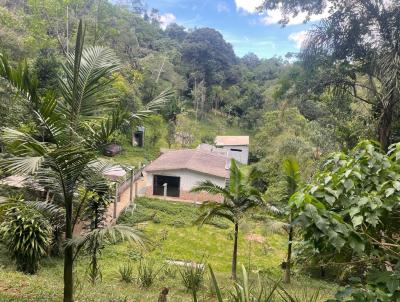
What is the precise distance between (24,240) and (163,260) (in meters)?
5.32

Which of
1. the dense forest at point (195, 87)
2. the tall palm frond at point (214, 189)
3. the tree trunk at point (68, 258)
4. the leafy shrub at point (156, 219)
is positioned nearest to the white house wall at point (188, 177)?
the dense forest at point (195, 87)

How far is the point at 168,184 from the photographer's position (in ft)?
70.8

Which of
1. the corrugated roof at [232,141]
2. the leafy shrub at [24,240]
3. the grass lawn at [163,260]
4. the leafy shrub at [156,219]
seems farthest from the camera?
the corrugated roof at [232,141]

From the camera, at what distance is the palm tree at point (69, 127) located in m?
4.11

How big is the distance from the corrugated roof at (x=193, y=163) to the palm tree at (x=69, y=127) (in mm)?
15617

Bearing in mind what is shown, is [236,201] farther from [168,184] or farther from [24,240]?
[168,184]

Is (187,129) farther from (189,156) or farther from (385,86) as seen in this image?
(385,86)

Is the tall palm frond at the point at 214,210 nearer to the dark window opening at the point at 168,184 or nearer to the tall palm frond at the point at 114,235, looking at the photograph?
the tall palm frond at the point at 114,235

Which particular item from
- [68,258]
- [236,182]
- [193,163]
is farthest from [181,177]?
[68,258]

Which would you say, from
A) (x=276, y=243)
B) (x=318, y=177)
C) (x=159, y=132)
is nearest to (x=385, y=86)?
(x=318, y=177)

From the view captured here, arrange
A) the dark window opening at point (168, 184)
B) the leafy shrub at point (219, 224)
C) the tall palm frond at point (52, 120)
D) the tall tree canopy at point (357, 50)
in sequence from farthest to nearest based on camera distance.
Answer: the dark window opening at point (168, 184) → the leafy shrub at point (219, 224) → the tall tree canopy at point (357, 50) → the tall palm frond at point (52, 120)

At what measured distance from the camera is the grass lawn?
6.16m

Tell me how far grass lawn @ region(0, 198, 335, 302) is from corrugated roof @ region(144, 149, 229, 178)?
89.9 inches

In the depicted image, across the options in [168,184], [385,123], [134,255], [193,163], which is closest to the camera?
[385,123]
